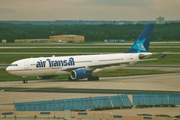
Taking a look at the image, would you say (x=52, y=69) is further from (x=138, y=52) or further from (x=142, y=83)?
(x=138, y=52)

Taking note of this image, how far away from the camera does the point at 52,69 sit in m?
62.8

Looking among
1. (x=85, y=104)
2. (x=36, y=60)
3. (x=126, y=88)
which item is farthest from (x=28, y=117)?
(x=36, y=60)

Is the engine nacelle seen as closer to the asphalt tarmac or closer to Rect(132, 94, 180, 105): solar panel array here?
the asphalt tarmac

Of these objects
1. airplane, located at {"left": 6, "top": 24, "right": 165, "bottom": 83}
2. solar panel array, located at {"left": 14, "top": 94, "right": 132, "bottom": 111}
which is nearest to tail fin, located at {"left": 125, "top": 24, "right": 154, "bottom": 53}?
airplane, located at {"left": 6, "top": 24, "right": 165, "bottom": 83}

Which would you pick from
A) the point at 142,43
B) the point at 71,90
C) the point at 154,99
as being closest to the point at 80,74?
the point at 71,90

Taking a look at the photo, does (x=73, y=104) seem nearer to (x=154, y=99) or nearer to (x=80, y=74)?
(x=154, y=99)

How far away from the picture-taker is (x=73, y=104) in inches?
1451

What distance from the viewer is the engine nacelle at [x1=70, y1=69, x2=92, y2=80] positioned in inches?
2474

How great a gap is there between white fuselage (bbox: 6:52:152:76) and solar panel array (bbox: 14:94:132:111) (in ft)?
80.4

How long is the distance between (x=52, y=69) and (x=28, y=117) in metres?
33.8

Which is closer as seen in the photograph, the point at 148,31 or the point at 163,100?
the point at 163,100

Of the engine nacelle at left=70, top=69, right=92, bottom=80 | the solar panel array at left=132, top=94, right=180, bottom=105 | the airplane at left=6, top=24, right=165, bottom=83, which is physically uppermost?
the airplane at left=6, top=24, right=165, bottom=83

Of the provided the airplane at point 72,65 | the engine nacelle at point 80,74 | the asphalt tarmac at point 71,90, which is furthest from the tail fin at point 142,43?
the engine nacelle at point 80,74

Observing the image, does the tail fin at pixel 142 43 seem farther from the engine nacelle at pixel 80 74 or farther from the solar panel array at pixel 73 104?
the solar panel array at pixel 73 104
